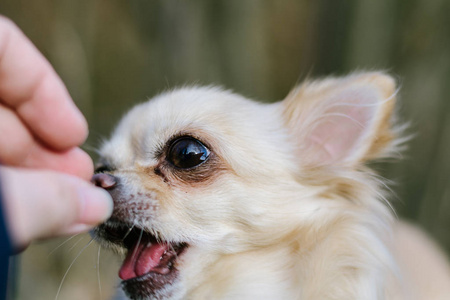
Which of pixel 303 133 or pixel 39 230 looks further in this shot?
pixel 303 133

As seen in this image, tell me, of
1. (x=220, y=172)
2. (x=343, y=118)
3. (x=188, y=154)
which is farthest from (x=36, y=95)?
(x=343, y=118)

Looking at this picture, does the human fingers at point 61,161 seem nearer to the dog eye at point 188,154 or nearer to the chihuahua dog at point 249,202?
the chihuahua dog at point 249,202

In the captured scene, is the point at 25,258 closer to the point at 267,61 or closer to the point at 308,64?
the point at 267,61

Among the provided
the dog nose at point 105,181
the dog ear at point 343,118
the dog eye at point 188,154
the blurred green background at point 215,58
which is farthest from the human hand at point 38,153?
the blurred green background at point 215,58

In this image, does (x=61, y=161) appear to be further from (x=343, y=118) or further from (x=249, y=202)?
(x=343, y=118)

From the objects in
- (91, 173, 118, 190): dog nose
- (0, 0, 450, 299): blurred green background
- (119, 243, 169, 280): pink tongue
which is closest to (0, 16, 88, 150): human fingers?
(91, 173, 118, 190): dog nose

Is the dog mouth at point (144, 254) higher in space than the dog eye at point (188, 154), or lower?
lower

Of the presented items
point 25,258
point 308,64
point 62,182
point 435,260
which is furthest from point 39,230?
point 308,64

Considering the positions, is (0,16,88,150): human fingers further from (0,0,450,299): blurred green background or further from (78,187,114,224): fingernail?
(0,0,450,299): blurred green background
